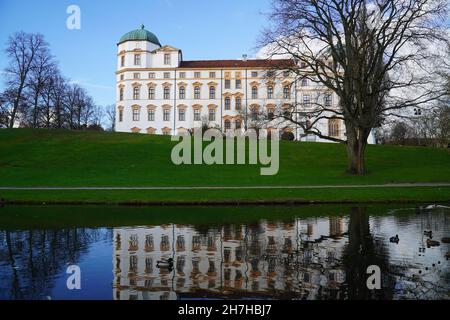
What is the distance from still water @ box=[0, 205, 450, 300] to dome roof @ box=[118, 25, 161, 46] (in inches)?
3333

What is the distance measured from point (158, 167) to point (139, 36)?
65375 millimetres

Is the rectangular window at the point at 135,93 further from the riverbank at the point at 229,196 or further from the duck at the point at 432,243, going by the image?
the duck at the point at 432,243

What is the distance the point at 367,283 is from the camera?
26.3ft

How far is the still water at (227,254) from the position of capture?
777 cm

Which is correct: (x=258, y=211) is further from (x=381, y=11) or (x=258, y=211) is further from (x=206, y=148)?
(x=206, y=148)

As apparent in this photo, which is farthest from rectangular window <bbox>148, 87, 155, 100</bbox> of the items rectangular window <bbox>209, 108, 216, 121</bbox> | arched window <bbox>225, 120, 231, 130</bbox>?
arched window <bbox>225, 120, 231, 130</bbox>

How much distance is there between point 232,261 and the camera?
1013 centimetres

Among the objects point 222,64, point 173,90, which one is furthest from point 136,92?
point 222,64

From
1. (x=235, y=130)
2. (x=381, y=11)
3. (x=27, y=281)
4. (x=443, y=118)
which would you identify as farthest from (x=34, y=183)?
(x=235, y=130)

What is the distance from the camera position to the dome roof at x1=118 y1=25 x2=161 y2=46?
96.6 m

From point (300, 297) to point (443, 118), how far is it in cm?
3995

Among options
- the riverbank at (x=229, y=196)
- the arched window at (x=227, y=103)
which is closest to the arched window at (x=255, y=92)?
A: the arched window at (x=227, y=103)

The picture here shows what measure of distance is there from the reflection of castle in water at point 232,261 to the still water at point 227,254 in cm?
3

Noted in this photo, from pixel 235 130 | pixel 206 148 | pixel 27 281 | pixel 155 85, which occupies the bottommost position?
pixel 27 281
